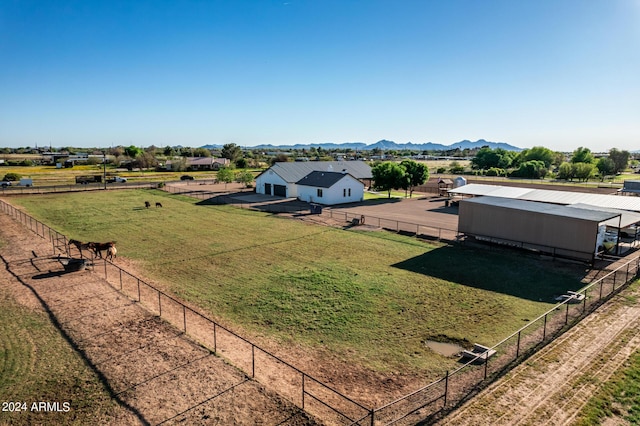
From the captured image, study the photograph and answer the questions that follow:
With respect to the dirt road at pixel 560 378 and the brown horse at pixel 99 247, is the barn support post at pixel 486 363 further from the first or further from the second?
the brown horse at pixel 99 247

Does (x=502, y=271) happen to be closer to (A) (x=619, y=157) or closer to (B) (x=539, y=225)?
(B) (x=539, y=225)

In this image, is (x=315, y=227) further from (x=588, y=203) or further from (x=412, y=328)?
(x=588, y=203)

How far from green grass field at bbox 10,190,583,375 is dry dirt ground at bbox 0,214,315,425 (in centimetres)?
299

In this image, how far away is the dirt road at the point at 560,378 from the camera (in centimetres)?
1177

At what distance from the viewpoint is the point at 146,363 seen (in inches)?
563

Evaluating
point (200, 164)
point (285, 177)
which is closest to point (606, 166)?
point (285, 177)

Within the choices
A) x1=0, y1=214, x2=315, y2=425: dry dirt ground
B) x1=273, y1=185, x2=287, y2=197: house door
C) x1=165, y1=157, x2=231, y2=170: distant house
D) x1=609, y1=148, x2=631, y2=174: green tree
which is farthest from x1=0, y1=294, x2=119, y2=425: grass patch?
x1=609, y1=148, x2=631, y2=174: green tree

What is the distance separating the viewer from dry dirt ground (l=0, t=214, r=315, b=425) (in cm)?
1172

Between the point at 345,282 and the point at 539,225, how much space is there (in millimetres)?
16062

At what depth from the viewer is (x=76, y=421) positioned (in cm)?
1128

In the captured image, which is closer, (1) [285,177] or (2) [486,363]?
(2) [486,363]

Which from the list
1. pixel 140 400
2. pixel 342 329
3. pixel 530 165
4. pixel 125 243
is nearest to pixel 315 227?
pixel 125 243

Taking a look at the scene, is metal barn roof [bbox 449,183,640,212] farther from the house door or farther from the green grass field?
the house door

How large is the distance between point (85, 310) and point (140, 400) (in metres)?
8.57
